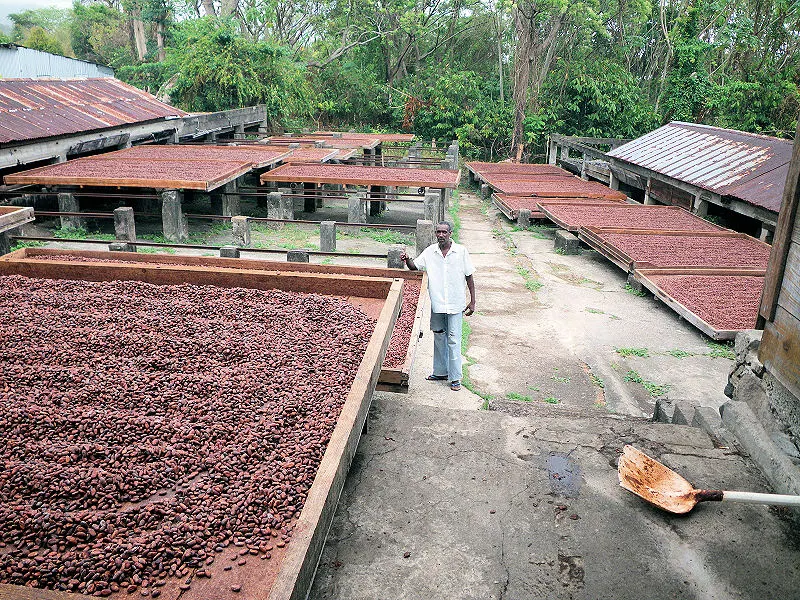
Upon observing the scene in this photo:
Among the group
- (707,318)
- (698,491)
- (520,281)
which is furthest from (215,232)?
(698,491)

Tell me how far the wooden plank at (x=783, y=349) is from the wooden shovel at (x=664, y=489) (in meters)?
0.85

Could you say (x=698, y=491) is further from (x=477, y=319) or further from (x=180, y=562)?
(x=477, y=319)

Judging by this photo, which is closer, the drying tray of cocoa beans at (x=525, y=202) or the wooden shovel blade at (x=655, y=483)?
the wooden shovel blade at (x=655, y=483)

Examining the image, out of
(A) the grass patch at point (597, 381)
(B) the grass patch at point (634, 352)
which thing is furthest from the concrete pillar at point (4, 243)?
(B) the grass patch at point (634, 352)

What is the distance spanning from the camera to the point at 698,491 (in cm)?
395

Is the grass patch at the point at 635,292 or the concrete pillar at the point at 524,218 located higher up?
the concrete pillar at the point at 524,218

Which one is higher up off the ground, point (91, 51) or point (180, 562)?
point (91, 51)

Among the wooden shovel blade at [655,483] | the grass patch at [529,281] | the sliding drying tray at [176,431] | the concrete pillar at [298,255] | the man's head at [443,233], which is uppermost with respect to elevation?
the man's head at [443,233]

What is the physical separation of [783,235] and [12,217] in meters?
7.77

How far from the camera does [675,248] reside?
11.9 m

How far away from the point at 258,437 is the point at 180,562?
84cm

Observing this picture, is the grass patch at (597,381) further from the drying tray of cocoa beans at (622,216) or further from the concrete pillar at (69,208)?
the concrete pillar at (69,208)

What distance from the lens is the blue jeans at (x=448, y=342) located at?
255 inches

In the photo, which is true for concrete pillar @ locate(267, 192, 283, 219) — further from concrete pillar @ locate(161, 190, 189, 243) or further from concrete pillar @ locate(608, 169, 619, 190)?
concrete pillar @ locate(608, 169, 619, 190)
